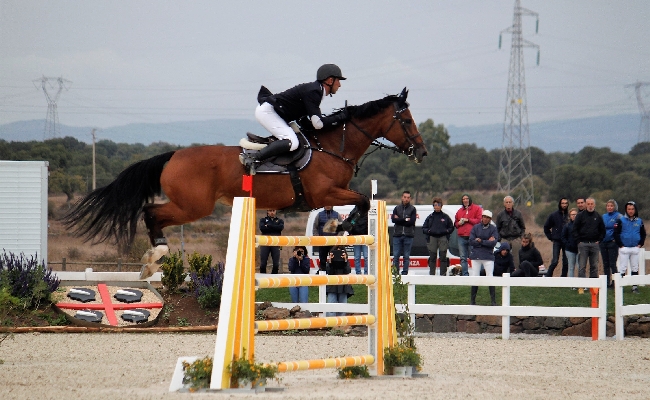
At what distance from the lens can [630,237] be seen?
12.4 metres

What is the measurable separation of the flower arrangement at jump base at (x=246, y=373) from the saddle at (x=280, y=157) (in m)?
2.02

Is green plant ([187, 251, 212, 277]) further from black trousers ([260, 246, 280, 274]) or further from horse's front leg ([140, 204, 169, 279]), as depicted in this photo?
horse's front leg ([140, 204, 169, 279])

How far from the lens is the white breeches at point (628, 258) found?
12492 mm

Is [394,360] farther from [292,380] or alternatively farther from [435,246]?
[435,246]

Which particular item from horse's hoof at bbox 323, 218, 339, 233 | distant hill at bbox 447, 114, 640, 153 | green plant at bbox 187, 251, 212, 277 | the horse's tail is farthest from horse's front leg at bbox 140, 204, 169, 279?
distant hill at bbox 447, 114, 640, 153

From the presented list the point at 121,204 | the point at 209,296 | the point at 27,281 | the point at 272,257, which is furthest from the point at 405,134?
the point at 27,281

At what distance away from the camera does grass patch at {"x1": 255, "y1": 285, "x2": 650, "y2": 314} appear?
12234 mm

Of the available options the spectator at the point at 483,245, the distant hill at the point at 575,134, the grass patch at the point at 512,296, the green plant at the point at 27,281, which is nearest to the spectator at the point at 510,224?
the spectator at the point at 483,245

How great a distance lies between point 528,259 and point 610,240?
56.9 inches

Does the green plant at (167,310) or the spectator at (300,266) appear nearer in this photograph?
the green plant at (167,310)

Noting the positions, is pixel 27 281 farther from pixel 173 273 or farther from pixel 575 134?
pixel 575 134

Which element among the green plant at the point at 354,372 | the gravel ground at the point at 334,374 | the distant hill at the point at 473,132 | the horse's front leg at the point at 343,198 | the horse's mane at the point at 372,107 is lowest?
the gravel ground at the point at 334,374

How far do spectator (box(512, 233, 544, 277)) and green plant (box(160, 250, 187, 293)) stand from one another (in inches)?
192

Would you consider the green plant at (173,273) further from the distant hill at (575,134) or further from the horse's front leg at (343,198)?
the distant hill at (575,134)
